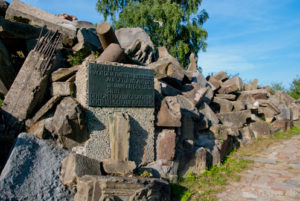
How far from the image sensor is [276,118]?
9898mm

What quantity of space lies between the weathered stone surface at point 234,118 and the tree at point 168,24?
8537 millimetres

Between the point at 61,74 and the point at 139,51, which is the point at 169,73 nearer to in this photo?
the point at 139,51

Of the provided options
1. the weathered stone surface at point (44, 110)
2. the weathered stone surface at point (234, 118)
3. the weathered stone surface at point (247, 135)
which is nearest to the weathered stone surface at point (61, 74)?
the weathered stone surface at point (44, 110)

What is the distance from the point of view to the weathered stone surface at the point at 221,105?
8055mm

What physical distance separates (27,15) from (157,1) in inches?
467

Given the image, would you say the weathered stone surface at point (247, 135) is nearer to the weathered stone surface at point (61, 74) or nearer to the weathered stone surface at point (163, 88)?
the weathered stone surface at point (163, 88)

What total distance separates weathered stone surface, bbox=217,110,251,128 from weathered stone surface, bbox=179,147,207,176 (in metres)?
2.61

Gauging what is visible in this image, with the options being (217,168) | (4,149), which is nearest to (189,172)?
(217,168)

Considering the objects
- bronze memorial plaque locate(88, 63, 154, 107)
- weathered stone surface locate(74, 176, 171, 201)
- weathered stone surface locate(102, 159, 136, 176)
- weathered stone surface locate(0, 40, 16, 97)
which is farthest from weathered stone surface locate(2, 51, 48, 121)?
weathered stone surface locate(74, 176, 171, 201)

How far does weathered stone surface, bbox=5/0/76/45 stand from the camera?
5.98 m

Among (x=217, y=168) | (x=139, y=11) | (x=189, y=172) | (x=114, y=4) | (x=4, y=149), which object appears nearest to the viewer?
(x=4, y=149)

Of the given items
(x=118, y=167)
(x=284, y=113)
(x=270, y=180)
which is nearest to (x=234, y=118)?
(x=270, y=180)

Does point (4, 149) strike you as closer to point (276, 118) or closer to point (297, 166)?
point (297, 166)

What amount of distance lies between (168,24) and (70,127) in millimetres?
13150
